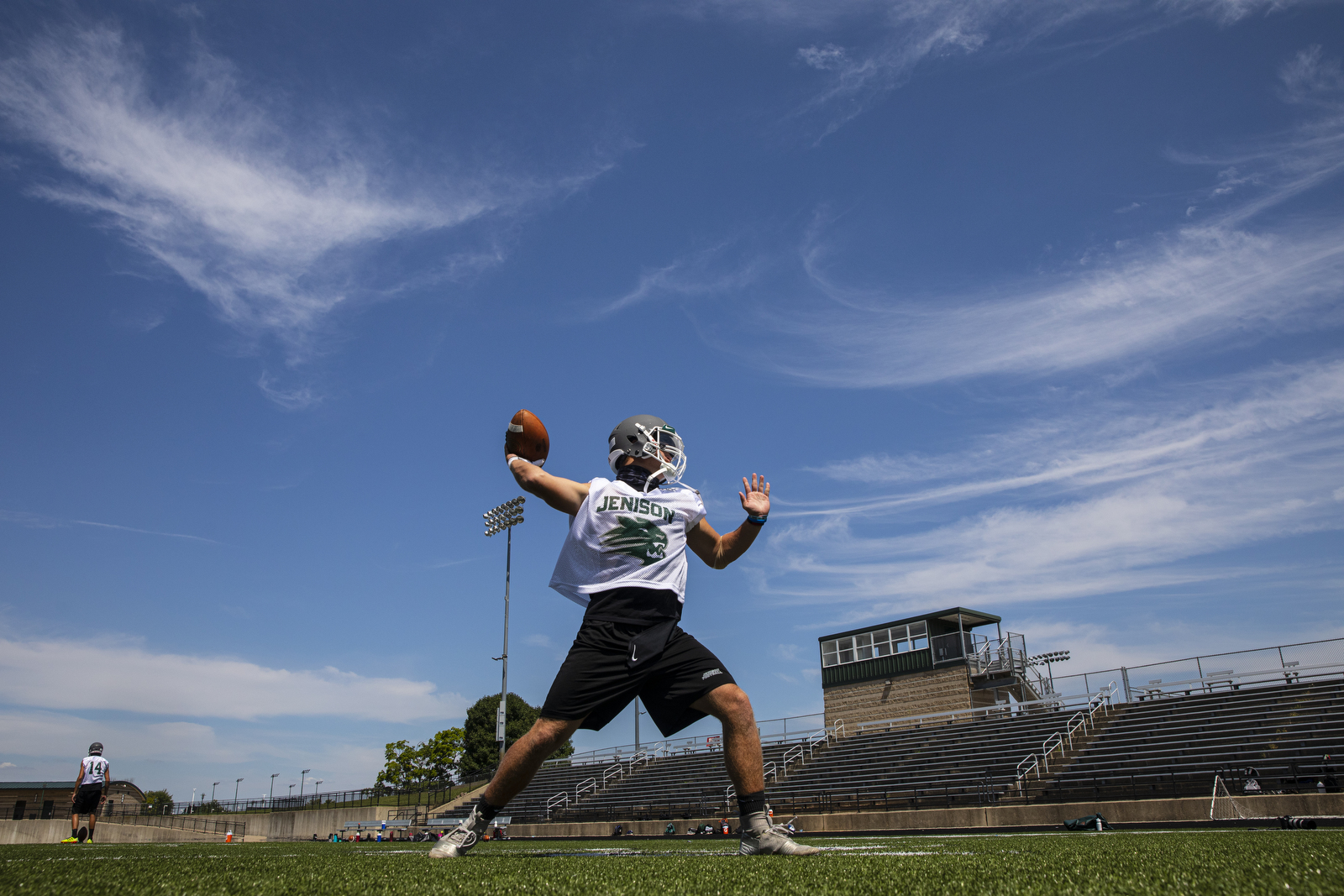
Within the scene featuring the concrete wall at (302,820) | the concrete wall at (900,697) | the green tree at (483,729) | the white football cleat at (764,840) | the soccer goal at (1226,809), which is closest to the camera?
the white football cleat at (764,840)

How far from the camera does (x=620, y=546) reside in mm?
3916

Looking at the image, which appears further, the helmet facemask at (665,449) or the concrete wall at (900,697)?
the concrete wall at (900,697)

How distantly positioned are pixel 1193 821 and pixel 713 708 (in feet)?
55.4

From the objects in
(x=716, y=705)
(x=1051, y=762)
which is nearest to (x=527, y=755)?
(x=716, y=705)

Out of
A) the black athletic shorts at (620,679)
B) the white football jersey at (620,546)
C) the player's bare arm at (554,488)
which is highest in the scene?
the player's bare arm at (554,488)

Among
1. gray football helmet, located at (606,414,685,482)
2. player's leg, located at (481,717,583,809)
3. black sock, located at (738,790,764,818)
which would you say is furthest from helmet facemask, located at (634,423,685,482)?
black sock, located at (738,790,764,818)

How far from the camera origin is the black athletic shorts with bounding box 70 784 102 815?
1002cm

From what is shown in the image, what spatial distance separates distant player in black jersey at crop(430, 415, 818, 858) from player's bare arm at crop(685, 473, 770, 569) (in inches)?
6.6

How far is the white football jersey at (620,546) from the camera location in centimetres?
391

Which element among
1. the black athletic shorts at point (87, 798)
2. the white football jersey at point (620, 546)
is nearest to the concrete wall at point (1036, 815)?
the black athletic shorts at point (87, 798)

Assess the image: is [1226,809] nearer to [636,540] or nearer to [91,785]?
[636,540]

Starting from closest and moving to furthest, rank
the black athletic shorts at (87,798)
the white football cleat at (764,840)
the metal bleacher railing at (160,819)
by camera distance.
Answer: the white football cleat at (764,840) → the black athletic shorts at (87,798) → the metal bleacher railing at (160,819)

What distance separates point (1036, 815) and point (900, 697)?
16.1 meters

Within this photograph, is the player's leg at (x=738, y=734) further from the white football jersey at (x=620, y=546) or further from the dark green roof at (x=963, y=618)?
the dark green roof at (x=963, y=618)
